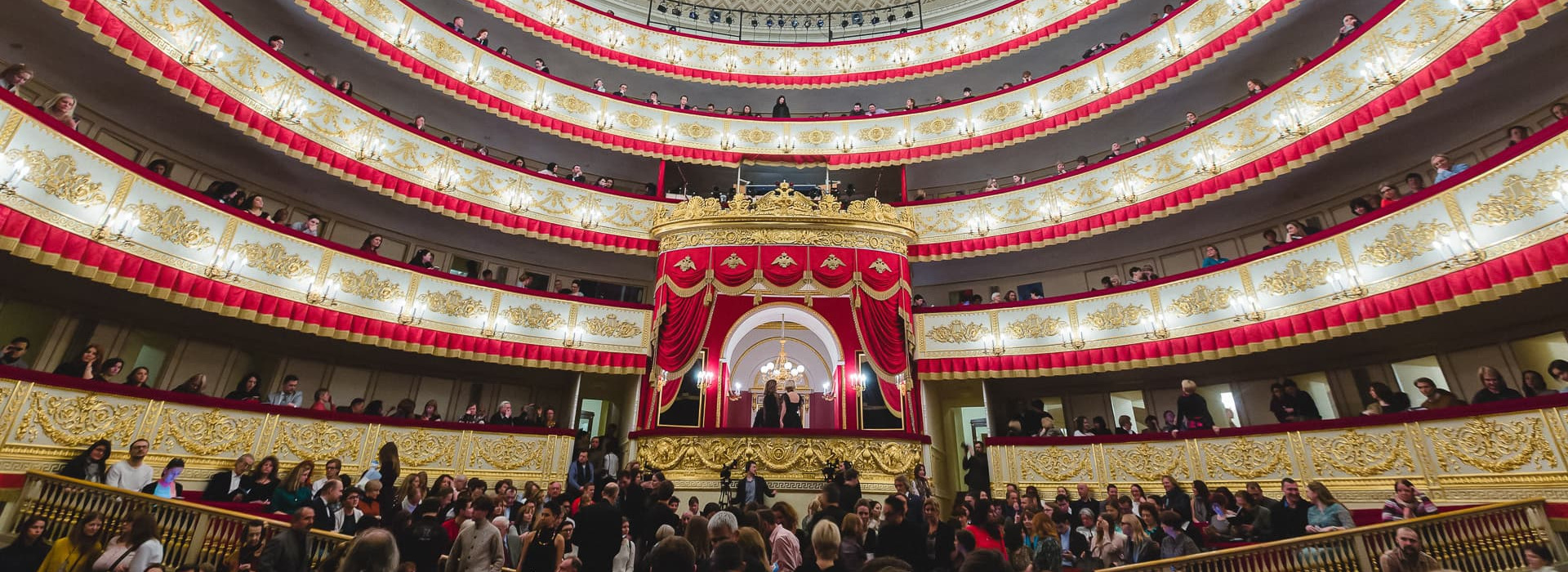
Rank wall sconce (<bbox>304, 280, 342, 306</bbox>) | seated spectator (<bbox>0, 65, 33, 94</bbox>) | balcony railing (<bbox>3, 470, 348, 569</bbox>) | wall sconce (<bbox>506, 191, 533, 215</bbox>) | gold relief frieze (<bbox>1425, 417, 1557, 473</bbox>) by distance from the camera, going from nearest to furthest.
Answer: balcony railing (<bbox>3, 470, 348, 569</bbox>) < gold relief frieze (<bbox>1425, 417, 1557, 473</bbox>) < seated spectator (<bbox>0, 65, 33, 94</bbox>) < wall sconce (<bbox>304, 280, 342, 306</bbox>) < wall sconce (<bbox>506, 191, 533, 215</bbox>)

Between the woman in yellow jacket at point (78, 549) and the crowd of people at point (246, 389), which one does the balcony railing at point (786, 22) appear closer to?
the crowd of people at point (246, 389)

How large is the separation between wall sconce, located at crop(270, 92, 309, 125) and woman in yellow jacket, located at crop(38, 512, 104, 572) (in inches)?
267

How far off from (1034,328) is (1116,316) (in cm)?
126

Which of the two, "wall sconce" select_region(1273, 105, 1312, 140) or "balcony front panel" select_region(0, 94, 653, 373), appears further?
"wall sconce" select_region(1273, 105, 1312, 140)

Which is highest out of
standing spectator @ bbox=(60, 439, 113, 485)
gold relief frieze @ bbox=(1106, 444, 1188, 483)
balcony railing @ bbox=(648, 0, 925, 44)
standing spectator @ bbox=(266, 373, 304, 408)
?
balcony railing @ bbox=(648, 0, 925, 44)

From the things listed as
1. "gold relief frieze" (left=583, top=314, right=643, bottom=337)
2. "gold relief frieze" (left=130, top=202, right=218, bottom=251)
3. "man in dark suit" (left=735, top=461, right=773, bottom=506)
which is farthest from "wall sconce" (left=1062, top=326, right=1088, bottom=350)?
"gold relief frieze" (left=130, top=202, right=218, bottom=251)

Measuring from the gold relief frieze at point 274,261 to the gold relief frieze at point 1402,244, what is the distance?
1399 centimetres

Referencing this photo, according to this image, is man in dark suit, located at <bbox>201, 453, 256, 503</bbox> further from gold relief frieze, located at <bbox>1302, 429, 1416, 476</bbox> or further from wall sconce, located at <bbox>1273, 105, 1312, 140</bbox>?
wall sconce, located at <bbox>1273, 105, 1312, 140</bbox>

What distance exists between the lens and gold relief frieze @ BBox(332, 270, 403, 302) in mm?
8914

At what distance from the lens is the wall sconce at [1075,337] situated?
10.0m

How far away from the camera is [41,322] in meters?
7.57

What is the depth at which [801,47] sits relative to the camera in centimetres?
1617

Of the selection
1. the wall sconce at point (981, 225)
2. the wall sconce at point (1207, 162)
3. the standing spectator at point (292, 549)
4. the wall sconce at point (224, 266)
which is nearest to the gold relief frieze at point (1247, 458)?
the wall sconce at point (1207, 162)

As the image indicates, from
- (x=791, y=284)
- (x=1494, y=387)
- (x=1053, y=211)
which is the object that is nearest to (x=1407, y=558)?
(x=1494, y=387)
